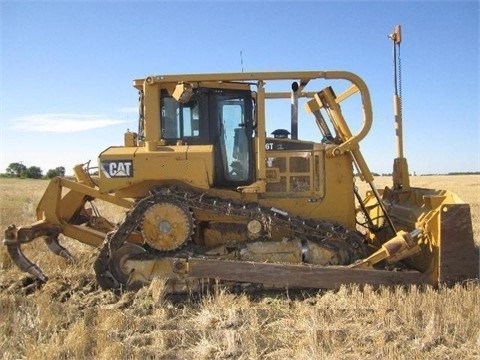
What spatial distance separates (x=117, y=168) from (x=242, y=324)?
9.09ft

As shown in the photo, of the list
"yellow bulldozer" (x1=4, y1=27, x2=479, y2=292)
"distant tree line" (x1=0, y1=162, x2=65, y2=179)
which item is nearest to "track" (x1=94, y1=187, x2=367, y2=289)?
"yellow bulldozer" (x1=4, y1=27, x2=479, y2=292)

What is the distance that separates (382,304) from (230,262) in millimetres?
1897

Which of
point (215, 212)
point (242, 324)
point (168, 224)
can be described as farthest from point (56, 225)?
point (242, 324)

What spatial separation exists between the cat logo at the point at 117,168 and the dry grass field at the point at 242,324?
1527mm

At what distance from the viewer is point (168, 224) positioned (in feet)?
21.7

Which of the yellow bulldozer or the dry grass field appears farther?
the yellow bulldozer

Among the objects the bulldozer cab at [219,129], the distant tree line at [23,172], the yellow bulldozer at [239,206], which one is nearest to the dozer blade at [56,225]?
the yellow bulldozer at [239,206]

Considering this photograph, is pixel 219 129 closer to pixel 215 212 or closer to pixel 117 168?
pixel 215 212

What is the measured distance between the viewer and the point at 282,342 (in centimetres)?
473

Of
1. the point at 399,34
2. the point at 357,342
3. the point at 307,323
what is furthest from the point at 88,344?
the point at 399,34

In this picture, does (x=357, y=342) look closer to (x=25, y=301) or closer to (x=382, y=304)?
(x=382, y=304)

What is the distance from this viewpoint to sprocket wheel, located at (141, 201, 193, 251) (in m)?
6.60

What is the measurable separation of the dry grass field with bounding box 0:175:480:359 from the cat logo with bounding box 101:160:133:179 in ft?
5.01

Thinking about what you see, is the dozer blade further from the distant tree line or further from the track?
the distant tree line
